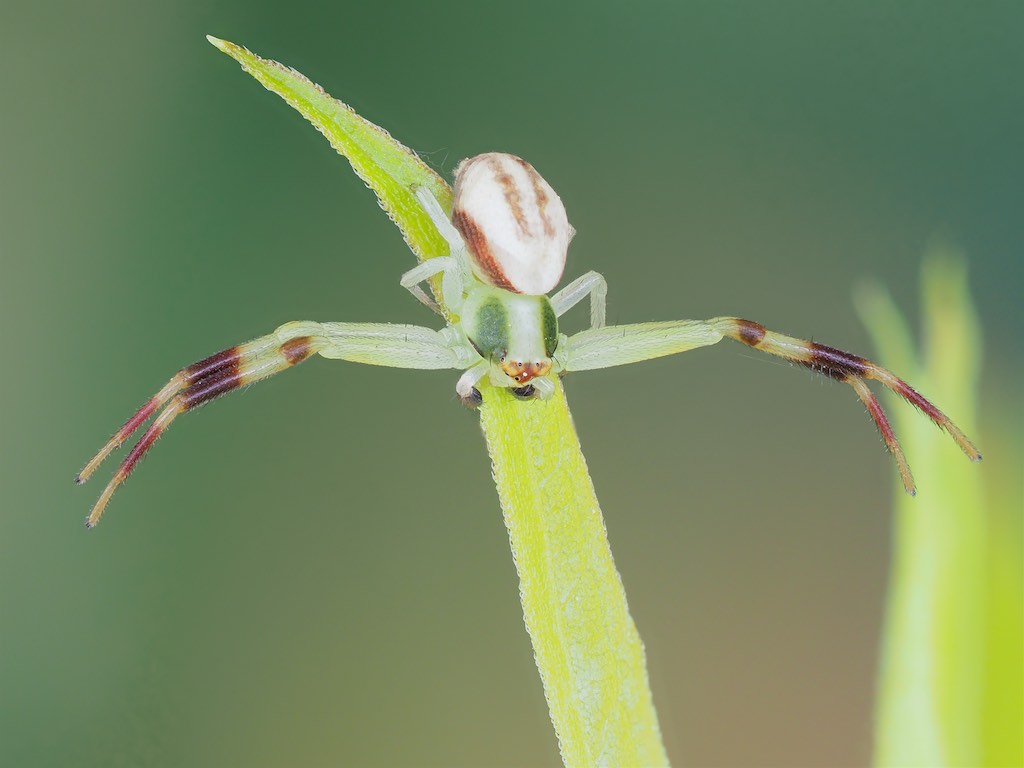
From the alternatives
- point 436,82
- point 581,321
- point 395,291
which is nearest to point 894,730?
point 581,321

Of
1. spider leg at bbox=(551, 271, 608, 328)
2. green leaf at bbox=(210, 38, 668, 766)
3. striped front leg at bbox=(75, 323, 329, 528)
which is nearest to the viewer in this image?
green leaf at bbox=(210, 38, 668, 766)

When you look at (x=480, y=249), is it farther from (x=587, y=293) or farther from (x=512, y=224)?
(x=587, y=293)

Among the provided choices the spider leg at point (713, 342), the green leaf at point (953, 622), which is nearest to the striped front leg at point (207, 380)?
the spider leg at point (713, 342)

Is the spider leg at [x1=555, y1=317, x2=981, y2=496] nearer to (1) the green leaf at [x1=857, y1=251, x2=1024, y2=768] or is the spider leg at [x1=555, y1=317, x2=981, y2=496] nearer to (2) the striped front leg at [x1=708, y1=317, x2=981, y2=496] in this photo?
(2) the striped front leg at [x1=708, y1=317, x2=981, y2=496]

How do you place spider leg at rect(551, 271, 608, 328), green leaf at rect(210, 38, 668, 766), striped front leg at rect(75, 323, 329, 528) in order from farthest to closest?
spider leg at rect(551, 271, 608, 328) < striped front leg at rect(75, 323, 329, 528) < green leaf at rect(210, 38, 668, 766)

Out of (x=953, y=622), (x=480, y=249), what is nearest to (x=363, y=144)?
(x=480, y=249)

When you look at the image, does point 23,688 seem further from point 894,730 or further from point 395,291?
point 894,730

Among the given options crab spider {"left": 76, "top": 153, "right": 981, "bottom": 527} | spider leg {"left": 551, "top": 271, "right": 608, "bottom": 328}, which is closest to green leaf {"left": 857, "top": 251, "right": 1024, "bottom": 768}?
crab spider {"left": 76, "top": 153, "right": 981, "bottom": 527}
